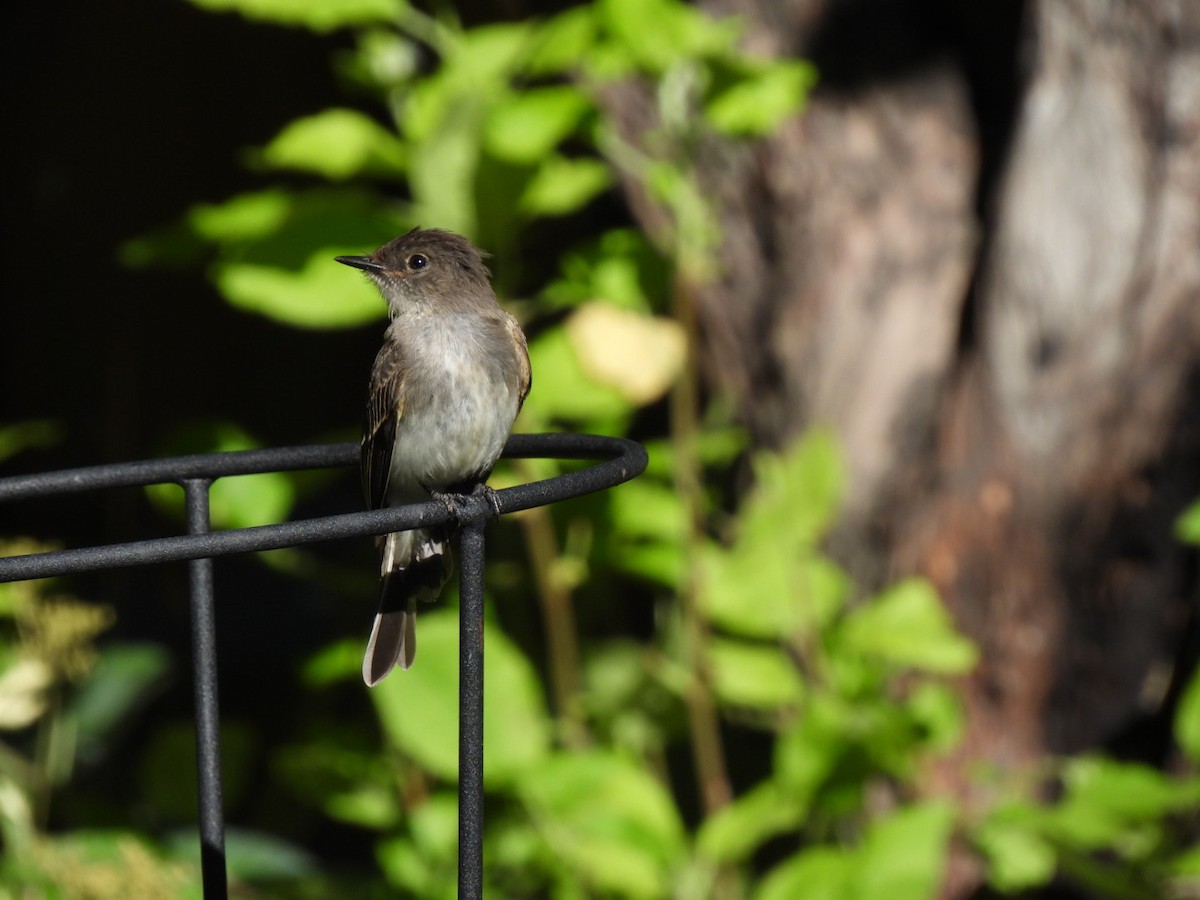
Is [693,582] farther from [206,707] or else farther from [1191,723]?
[206,707]

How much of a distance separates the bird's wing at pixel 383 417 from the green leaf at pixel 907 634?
1.00m

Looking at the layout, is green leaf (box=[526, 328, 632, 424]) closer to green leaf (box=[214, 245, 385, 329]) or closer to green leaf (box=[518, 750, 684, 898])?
green leaf (box=[214, 245, 385, 329])

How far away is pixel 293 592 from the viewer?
473 centimetres

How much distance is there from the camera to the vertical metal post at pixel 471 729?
158 cm

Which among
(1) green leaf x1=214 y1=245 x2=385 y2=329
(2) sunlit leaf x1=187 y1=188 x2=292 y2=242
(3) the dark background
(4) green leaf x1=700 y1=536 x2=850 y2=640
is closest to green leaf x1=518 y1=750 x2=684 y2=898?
(4) green leaf x1=700 y1=536 x2=850 y2=640

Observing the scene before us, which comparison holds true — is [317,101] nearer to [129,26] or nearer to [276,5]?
[129,26]

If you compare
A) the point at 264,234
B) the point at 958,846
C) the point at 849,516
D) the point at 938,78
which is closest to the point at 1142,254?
the point at 938,78

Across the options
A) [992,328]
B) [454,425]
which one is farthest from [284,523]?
[992,328]

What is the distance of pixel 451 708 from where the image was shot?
2771 millimetres

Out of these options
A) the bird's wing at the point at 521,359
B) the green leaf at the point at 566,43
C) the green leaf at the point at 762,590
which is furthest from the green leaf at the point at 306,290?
the green leaf at the point at 762,590

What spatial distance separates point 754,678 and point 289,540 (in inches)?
67.2

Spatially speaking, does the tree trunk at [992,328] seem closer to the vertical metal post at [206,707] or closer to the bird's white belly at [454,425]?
the bird's white belly at [454,425]

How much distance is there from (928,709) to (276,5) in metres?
1.92

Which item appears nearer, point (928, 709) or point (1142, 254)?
point (928, 709)
